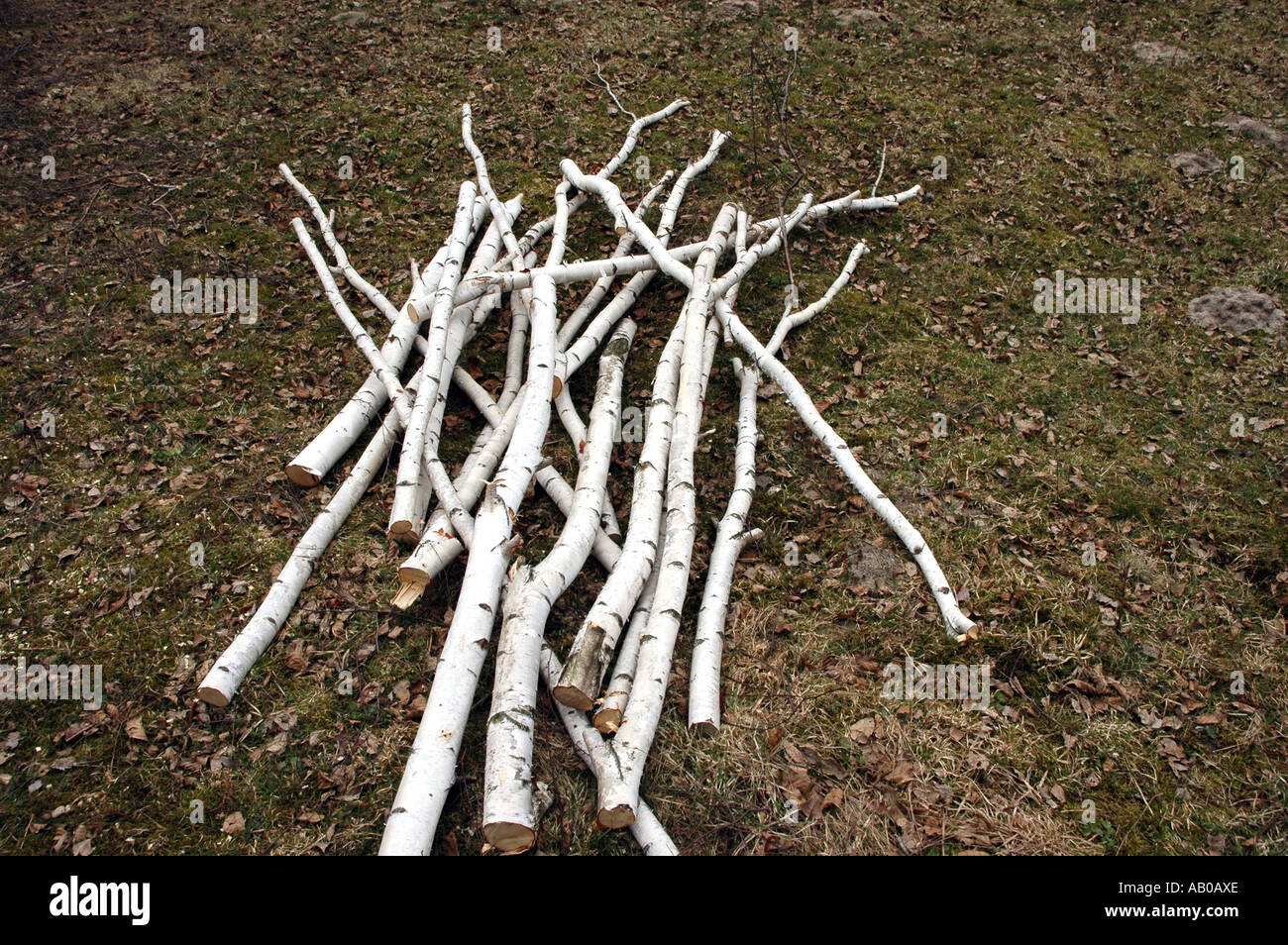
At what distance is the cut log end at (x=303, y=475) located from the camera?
5.27 metres

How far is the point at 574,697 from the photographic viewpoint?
3.89 meters

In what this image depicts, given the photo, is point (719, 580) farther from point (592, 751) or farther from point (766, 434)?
point (766, 434)

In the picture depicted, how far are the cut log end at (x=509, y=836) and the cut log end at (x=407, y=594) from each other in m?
1.58

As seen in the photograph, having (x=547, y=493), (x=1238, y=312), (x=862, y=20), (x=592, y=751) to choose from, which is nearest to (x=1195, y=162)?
(x=1238, y=312)

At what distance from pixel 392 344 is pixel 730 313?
9.69 feet

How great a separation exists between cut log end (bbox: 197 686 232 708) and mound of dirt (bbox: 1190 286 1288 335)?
8953mm

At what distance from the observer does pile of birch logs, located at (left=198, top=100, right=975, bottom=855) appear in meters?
3.77

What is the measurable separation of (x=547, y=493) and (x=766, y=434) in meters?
1.94

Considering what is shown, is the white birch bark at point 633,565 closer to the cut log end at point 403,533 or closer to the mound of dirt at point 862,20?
the cut log end at point 403,533

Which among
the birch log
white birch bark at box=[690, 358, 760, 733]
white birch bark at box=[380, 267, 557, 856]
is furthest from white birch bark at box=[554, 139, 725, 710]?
the birch log

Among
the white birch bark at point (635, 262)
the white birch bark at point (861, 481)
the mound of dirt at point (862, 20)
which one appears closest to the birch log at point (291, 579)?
the white birch bark at point (635, 262)

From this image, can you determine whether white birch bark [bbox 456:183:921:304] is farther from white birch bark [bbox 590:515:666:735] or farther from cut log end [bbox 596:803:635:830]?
cut log end [bbox 596:803:635:830]
